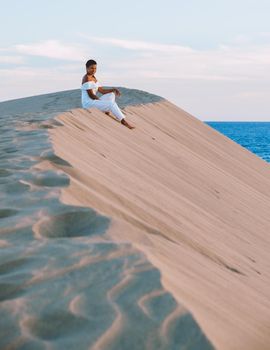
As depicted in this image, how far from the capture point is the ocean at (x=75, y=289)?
172 centimetres

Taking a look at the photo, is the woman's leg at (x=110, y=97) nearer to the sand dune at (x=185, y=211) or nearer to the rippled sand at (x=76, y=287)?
the sand dune at (x=185, y=211)

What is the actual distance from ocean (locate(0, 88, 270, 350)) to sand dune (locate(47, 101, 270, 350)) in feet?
0.20

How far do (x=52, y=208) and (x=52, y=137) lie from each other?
2.36 m

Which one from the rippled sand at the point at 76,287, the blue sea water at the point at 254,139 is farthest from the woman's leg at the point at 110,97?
the blue sea water at the point at 254,139

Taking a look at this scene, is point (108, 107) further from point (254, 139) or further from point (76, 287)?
point (254, 139)

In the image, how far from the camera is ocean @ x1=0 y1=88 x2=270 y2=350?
1.72 m

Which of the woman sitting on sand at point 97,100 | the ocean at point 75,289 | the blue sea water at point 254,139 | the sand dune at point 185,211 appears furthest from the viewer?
the blue sea water at point 254,139

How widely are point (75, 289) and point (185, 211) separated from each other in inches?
100

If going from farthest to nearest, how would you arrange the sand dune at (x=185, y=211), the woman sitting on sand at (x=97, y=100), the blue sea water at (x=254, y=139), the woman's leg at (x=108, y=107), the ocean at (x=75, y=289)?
the blue sea water at (x=254, y=139), the woman's leg at (x=108, y=107), the woman sitting on sand at (x=97, y=100), the sand dune at (x=185, y=211), the ocean at (x=75, y=289)

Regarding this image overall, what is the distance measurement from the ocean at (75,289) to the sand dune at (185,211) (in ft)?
0.20

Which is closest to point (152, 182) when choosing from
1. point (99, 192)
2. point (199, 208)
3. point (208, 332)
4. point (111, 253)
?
point (199, 208)

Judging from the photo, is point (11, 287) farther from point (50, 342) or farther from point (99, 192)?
point (99, 192)

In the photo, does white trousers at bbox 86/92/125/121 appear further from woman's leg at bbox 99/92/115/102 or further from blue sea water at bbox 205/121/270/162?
blue sea water at bbox 205/121/270/162

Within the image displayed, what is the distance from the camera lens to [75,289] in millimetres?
1992
